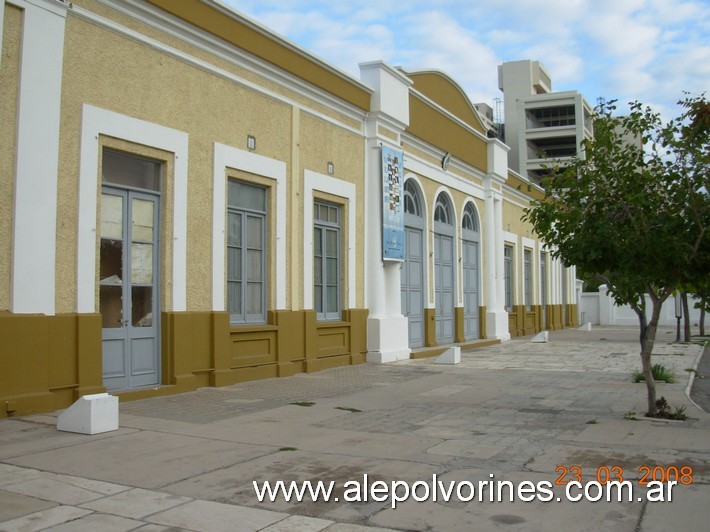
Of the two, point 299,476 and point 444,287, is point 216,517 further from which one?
point 444,287

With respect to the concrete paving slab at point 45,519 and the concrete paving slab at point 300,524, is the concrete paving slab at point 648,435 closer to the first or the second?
the concrete paving slab at point 300,524

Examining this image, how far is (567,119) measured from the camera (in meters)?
79.9

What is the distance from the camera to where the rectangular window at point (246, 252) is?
12.1 metres

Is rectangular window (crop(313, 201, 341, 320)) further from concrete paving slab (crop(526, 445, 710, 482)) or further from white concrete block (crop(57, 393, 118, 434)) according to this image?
concrete paving slab (crop(526, 445, 710, 482))

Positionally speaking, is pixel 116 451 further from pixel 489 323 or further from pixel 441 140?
pixel 489 323

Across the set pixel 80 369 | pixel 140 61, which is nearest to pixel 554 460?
pixel 80 369

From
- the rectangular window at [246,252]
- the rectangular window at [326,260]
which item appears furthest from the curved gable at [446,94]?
the rectangular window at [246,252]

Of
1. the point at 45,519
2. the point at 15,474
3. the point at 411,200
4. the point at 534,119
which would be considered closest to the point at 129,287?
the point at 15,474

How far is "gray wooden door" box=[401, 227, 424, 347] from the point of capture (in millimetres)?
18391

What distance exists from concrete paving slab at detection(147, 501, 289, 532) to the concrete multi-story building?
244 feet

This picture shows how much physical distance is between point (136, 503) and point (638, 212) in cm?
626

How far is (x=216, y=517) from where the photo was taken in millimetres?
4762

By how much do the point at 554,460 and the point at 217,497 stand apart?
3046 mm

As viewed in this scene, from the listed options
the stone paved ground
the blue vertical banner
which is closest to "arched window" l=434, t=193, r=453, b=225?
the blue vertical banner
